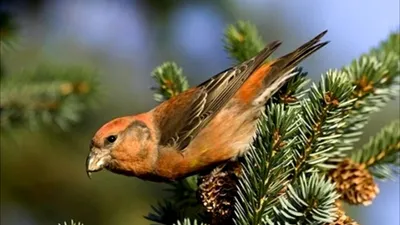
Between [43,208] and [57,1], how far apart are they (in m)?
2.01

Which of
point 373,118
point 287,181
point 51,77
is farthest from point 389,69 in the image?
point 373,118

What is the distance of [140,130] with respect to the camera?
395cm

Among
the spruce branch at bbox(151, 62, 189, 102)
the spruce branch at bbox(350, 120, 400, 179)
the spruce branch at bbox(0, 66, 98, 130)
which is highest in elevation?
the spruce branch at bbox(0, 66, 98, 130)

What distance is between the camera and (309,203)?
7.83ft

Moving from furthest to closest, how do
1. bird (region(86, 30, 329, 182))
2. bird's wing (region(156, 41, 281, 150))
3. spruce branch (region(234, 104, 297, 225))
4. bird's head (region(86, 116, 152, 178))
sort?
bird's wing (region(156, 41, 281, 150)) < bird's head (region(86, 116, 152, 178)) < bird (region(86, 30, 329, 182)) < spruce branch (region(234, 104, 297, 225))

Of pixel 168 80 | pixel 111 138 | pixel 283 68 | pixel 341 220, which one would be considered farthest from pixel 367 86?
pixel 111 138

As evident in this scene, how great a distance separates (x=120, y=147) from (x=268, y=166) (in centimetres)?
140

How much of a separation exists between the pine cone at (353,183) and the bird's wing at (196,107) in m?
0.77

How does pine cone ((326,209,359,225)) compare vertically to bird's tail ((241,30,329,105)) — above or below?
below

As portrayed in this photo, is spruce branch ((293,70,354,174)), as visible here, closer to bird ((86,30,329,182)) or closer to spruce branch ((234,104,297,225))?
spruce branch ((234,104,297,225))

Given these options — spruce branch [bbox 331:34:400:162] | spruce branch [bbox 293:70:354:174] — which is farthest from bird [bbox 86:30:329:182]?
spruce branch [bbox 293:70:354:174]

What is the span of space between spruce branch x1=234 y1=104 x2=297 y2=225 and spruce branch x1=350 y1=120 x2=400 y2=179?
73 centimetres

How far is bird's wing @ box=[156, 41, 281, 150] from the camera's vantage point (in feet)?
12.5

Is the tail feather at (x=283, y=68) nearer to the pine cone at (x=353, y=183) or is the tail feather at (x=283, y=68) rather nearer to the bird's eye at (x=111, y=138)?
the pine cone at (x=353, y=183)
